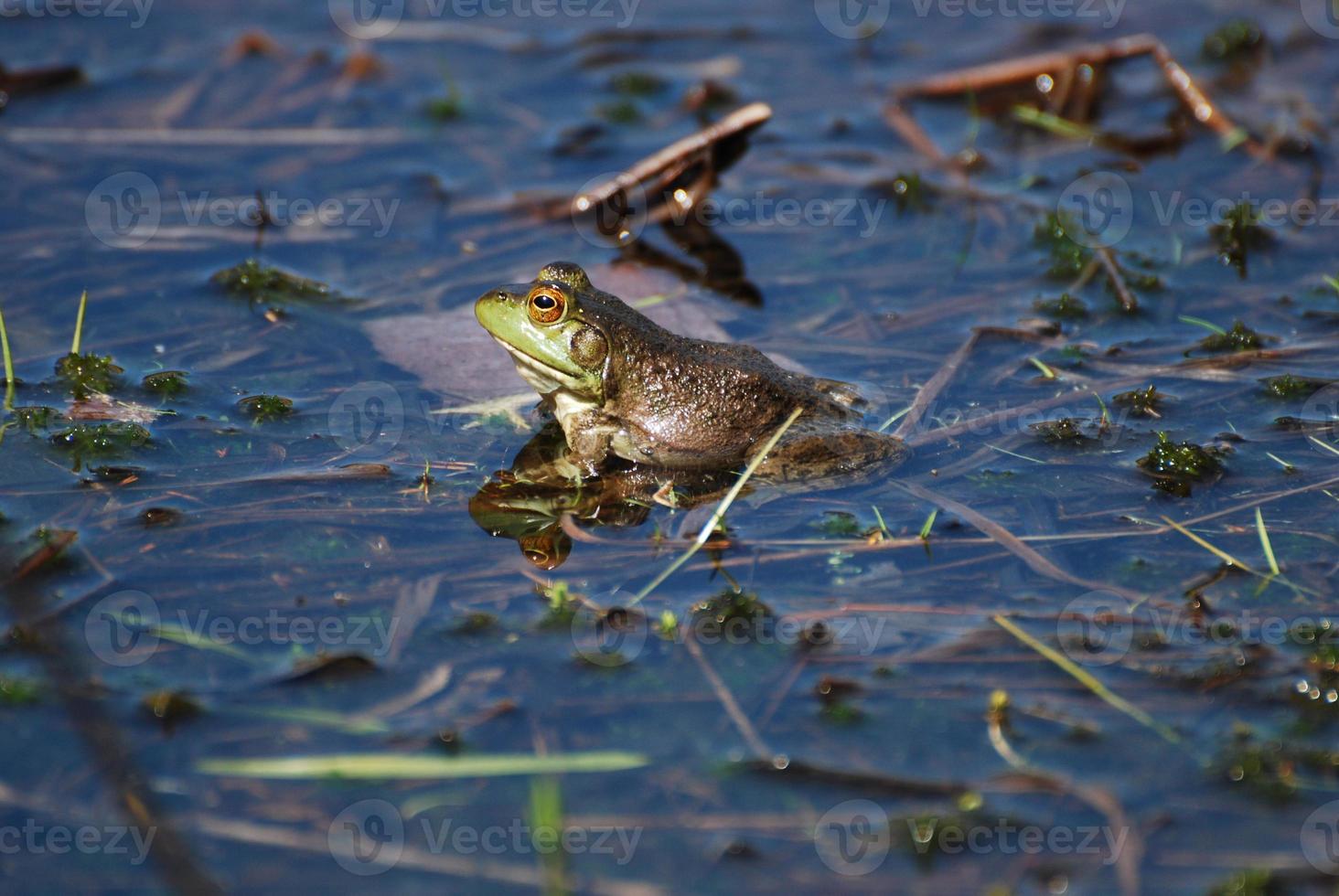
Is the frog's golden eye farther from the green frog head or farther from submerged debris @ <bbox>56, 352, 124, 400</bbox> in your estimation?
submerged debris @ <bbox>56, 352, 124, 400</bbox>

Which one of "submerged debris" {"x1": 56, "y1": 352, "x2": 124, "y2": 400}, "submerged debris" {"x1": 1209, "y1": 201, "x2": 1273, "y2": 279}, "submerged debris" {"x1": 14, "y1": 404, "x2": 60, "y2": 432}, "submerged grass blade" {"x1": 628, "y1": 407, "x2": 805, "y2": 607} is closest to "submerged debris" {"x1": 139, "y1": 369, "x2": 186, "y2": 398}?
"submerged debris" {"x1": 56, "y1": 352, "x2": 124, "y2": 400}

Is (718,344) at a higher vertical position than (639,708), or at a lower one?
higher

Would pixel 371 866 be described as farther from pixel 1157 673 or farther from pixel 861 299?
pixel 861 299

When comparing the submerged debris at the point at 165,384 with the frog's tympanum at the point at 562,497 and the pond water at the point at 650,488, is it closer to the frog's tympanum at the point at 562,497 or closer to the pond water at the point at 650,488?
the pond water at the point at 650,488

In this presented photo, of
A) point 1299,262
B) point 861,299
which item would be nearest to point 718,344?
point 861,299

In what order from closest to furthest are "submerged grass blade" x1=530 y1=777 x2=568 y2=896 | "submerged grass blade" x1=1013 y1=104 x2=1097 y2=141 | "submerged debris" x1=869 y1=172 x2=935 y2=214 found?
"submerged grass blade" x1=530 y1=777 x2=568 y2=896 → "submerged debris" x1=869 y1=172 x2=935 y2=214 → "submerged grass blade" x1=1013 y1=104 x2=1097 y2=141
